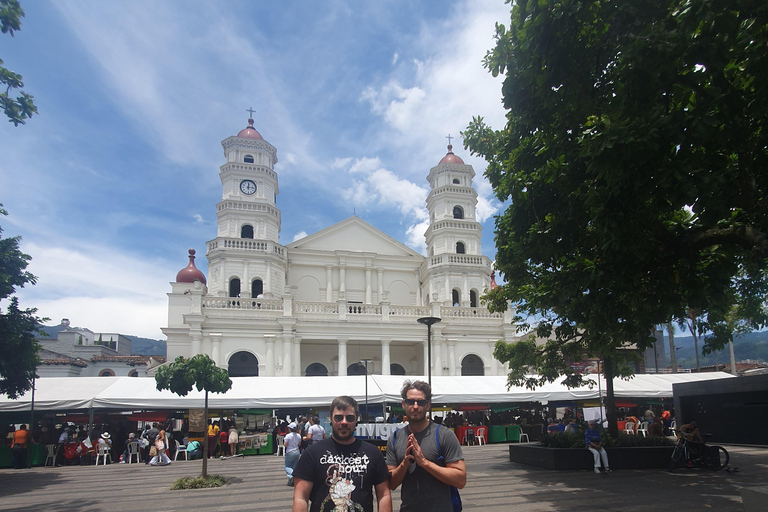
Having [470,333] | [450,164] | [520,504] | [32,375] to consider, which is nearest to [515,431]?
[470,333]

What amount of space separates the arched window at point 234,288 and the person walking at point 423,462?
→ 30.1 metres

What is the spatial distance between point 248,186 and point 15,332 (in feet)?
68.6

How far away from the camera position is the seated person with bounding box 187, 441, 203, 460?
18942 millimetres

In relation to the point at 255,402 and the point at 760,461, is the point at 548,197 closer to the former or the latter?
the point at 760,461

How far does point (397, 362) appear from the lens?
1379 inches

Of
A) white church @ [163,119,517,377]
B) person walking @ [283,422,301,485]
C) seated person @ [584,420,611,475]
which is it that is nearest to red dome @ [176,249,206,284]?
white church @ [163,119,517,377]

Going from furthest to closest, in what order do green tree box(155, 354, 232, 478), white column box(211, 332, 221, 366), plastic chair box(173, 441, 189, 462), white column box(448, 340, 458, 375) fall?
white column box(448, 340, 458, 375) < white column box(211, 332, 221, 366) < plastic chair box(173, 441, 189, 462) < green tree box(155, 354, 232, 478)

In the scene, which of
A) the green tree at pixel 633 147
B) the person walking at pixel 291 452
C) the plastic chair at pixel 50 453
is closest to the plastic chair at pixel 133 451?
the plastic chair at pixel 50 453

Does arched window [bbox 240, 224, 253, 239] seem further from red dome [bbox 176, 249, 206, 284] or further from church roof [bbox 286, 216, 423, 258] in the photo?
red dome [bbox 176, 249, 206, 284]

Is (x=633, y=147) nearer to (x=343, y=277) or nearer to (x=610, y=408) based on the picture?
(x=610, y=408)

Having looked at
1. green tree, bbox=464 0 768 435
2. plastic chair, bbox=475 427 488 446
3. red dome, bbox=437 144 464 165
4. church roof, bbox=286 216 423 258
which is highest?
red dome, bbox=437 144 464 165

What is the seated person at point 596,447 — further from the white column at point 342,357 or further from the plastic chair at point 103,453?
the white column at point 342,357

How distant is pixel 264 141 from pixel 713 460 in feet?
104

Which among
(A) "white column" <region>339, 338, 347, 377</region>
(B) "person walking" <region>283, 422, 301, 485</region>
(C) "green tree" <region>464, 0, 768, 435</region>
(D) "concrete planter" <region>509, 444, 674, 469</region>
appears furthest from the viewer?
(A) "white column" <region>339, 338, 347, 377</region>
